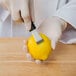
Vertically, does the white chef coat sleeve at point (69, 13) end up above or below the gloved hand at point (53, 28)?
above

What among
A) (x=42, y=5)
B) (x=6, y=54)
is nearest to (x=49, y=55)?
(x=6, y=54)

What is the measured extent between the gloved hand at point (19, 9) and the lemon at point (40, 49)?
8.0 inches

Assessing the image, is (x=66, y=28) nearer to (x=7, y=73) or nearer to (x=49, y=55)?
(x=49, y=55)

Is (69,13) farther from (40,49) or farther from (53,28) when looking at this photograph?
(40,49)

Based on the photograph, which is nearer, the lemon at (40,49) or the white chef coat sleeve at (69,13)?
the lemon at (40,49)

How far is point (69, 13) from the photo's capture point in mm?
881

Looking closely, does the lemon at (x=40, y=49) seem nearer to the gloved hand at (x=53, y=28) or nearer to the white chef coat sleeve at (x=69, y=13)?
the gloved hand at (x=53, y=28)

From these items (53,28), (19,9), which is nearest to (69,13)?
(53,28)

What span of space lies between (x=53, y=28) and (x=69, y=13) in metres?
0.10

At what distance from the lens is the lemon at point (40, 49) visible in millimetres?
712

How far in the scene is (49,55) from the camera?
79cm

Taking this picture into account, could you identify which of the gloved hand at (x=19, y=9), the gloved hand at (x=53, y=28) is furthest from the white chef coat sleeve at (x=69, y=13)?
the gloved hand at (x=19, y=9)

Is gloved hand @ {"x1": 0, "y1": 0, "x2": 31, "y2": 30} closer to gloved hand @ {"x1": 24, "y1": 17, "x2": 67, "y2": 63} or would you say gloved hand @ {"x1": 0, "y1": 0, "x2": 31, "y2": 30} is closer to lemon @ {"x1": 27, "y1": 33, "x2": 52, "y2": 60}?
gloved hand @ {"x1": 24, "y1": 17, "x2": 67, "y2": 63}

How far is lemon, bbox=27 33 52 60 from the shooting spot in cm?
71
